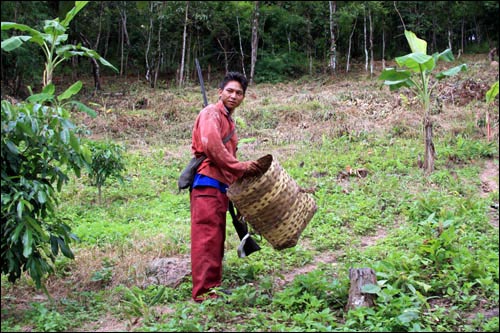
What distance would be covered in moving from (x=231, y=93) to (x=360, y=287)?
5.59 ft

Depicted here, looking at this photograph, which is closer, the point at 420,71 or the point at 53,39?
the point at 53,39

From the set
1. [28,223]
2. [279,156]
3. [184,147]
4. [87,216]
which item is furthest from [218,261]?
[184,147]

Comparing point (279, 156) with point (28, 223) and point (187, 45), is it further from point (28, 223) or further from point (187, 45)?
point (187, 45)

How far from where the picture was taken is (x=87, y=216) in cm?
654

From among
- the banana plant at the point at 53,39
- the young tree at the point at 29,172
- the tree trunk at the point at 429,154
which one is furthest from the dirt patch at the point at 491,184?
the banana plant at the point at 53,39

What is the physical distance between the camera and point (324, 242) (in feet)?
17.1

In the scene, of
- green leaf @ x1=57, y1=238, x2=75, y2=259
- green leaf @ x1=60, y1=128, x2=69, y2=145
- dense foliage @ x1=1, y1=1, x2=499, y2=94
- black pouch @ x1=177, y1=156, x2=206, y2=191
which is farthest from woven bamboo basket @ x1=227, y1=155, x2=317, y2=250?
dense foliage @ x1=1, y1=1, x2=499, y2=94

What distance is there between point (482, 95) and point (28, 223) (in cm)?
1105

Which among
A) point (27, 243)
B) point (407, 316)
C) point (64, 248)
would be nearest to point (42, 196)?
point (27, 243)

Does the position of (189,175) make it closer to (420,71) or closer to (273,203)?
(273,203)

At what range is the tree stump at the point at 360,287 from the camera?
3.42 m

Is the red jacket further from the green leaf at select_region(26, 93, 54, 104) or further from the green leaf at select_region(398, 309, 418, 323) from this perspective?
the green leaf at select_region(398, 309, 418, 323)

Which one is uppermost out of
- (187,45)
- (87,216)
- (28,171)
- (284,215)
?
(187,45)

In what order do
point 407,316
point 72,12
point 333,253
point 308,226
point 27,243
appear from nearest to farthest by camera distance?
point 407,316 → point 27,243 → point 72,12 → point 333,253 → point 308,226
